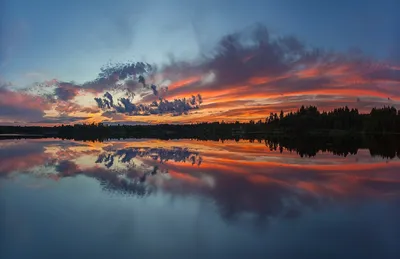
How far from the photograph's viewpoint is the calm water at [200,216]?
27.0 ft

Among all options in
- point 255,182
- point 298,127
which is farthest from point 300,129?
point 255,182

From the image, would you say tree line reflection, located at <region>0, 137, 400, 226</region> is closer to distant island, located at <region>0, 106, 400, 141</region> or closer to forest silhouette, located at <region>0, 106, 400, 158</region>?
forest silhouette, located at <region>0, 106, 400, 158</region>

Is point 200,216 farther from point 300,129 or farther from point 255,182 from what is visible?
point 300,129

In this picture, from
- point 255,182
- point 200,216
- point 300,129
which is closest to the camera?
point 200,216

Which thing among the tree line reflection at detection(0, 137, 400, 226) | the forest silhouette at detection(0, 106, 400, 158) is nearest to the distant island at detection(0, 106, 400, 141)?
the forest silhouette at detection(0, 106, 400, 158)

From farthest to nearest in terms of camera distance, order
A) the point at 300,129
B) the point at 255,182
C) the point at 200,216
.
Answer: the point at 300,129
the point at 255,182
the point at 200,216

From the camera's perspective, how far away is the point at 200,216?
10.9 metres

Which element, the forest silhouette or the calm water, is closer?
the calm water

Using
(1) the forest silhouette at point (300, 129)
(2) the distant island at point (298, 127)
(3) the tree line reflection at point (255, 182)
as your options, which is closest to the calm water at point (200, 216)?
(3) the tree line reflection at point (255, 182)

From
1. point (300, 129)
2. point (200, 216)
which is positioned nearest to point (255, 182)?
point (200, 216)

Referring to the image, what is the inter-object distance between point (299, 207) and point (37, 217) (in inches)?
323

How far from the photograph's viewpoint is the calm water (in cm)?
823

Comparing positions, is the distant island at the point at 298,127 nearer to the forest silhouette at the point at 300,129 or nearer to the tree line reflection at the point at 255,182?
the forest silhouette at the point at 300,129

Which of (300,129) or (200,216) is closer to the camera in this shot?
(200,216)
